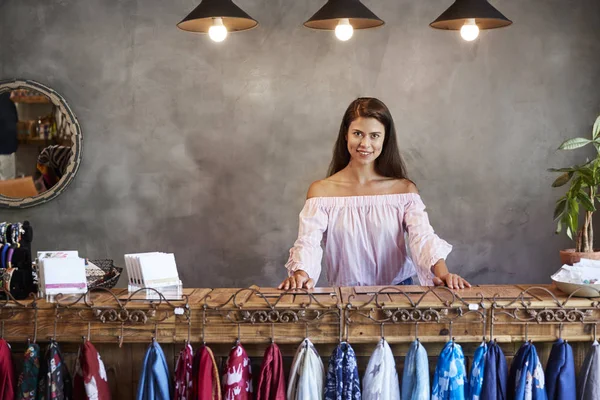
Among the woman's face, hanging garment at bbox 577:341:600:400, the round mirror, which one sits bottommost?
hanging garment at bbox 577:341:600:400

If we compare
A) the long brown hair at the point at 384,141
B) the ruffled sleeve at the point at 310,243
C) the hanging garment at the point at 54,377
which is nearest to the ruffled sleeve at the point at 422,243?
the long brown hair at the point at 384,141

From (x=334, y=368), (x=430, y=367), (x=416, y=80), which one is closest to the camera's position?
(x=334, y=368)

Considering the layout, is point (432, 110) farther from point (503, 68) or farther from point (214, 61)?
point (214, 61)

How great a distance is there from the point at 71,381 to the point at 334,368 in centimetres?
90

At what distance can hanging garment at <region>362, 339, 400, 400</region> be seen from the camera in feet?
7.52

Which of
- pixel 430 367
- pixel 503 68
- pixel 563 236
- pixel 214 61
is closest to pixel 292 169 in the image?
pixel 214 61

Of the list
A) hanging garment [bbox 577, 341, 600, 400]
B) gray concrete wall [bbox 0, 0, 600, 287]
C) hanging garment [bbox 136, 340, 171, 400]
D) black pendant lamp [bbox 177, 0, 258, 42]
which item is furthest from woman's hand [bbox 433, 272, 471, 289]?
gray concrete wall [bbox 0, 0, 600, 287]

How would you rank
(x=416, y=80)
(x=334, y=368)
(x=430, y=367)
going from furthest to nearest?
1. (x=416, y=80)
2. (x=430, y=367)
3. (x=334, y=368)

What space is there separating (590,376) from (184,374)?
1347 mm

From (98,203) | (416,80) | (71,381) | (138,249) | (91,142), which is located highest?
(416,80)

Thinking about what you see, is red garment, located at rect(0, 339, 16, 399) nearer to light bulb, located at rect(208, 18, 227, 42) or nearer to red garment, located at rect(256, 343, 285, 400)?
red garment, located at rect(256, 343, 285, 400)

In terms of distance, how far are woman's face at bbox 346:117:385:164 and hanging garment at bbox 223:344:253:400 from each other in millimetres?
1308

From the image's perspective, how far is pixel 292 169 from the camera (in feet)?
17.0

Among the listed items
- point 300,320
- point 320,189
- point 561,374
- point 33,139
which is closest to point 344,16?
point 320,189
